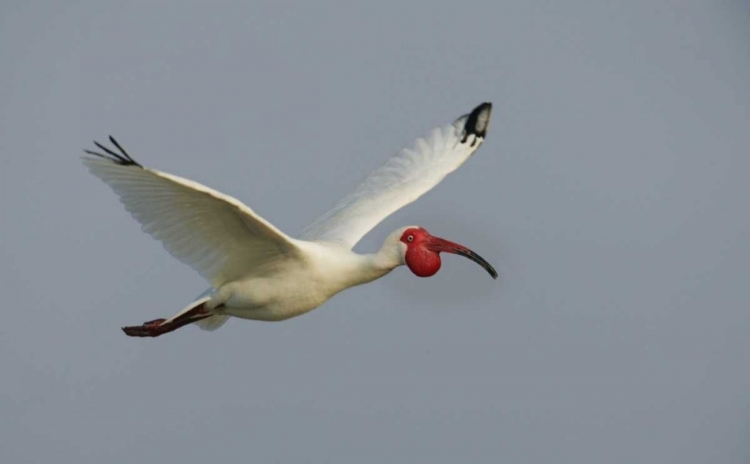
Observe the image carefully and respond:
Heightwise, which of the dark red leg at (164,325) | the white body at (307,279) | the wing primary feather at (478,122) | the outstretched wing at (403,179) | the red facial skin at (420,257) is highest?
the wing primary feather at (478,122)

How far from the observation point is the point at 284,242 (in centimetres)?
2011

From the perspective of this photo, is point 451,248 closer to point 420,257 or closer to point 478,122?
point 420,257

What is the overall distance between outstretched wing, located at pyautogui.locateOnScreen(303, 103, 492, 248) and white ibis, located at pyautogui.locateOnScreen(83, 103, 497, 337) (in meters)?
0.63

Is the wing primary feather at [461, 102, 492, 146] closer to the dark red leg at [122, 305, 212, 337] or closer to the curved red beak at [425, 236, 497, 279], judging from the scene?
the curved red beak at [425, 236, 497, 279]

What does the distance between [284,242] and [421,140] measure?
516cm

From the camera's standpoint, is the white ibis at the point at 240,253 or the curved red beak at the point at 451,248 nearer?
the white ibis at the point at 240,253

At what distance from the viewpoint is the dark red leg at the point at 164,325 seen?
21.3m

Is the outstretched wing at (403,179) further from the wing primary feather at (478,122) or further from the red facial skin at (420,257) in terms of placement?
the red facial skin at (420,257)

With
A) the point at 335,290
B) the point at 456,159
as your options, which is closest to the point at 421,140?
the point at 456,159

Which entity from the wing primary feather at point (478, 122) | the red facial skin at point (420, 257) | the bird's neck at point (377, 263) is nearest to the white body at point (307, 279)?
the bird's neck at point (377, 263)

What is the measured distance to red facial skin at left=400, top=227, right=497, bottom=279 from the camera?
20.6 m

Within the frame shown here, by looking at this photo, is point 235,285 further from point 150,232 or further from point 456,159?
point 456,159

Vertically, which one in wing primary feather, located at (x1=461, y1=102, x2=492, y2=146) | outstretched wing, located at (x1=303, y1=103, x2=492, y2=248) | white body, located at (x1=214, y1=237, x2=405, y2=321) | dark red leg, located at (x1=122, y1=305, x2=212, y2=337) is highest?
wing primary feather, located at (x1=461, y1=102, x2=492, y2=146)

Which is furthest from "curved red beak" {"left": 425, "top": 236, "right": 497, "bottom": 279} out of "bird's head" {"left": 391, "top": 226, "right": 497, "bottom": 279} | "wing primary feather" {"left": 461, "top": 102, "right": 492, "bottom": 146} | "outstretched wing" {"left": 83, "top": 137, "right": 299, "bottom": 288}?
"wing primary feather" {"left": 461, "top": 102, "right": 492, "bottom": 146}
